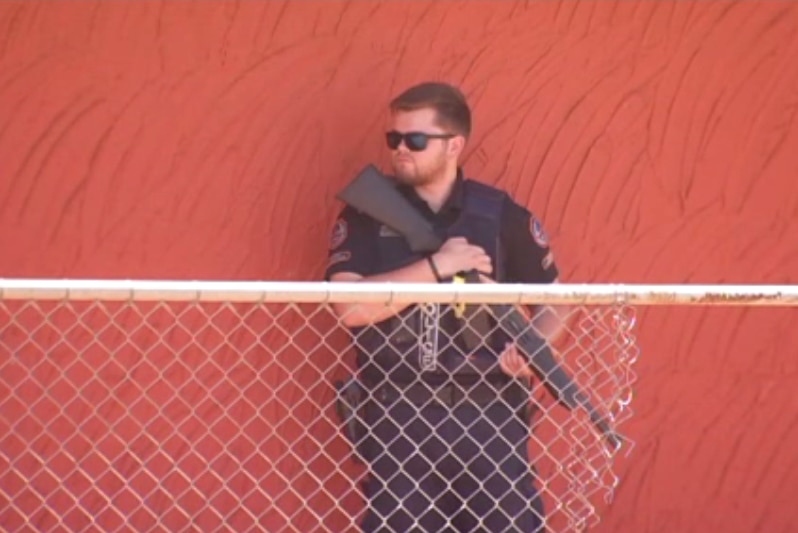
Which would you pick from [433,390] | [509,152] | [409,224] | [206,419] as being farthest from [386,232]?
[206,419]

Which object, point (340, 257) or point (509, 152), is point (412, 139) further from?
point (509, 152)

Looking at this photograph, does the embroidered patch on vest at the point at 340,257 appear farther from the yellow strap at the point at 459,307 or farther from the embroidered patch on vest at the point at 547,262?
the embroidered patch on vest at the point at 547,262

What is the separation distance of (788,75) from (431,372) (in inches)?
65.1

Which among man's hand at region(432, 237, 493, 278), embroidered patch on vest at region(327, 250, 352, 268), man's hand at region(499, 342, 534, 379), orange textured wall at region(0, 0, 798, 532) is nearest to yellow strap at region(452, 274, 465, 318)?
man's hand at region(432, 237, 493, 278)

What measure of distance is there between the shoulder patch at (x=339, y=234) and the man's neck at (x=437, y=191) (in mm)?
258

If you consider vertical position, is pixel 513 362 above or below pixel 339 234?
below

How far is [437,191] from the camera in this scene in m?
5.95

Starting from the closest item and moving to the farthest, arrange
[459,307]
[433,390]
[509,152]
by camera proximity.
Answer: [459,307] < [433,390] < [509,152]

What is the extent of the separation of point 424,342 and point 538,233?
56cm

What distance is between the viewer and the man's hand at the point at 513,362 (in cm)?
558

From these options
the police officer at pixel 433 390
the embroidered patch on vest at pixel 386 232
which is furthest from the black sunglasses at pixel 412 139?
the embroidered patch on vest at pixel 386 232

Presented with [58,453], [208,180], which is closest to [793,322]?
[208,180]

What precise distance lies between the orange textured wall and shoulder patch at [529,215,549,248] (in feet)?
1.15

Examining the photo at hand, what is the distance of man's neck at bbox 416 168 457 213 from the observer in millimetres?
5930
